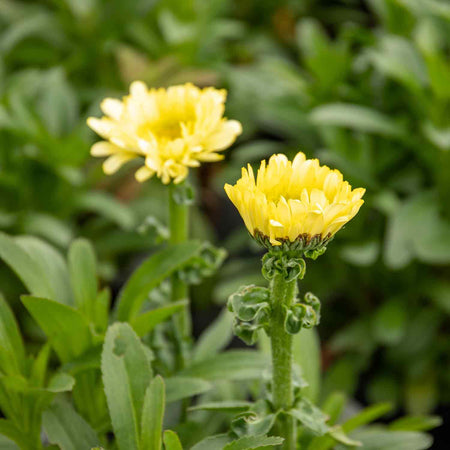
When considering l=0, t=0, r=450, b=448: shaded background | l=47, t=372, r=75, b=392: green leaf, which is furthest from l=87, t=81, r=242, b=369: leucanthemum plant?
l=0, t=0, r=450, b=448: shaded background

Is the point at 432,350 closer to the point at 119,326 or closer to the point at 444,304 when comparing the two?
the point at 444,304

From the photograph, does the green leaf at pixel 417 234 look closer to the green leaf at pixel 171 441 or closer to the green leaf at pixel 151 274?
the green leaf at pixel 151 274

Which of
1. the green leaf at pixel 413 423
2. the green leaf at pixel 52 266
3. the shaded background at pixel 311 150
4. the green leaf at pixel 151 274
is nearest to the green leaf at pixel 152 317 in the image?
the green leaf at pixel 151 274

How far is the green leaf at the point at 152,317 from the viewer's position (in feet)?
2.62

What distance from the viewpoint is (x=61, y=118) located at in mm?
1592

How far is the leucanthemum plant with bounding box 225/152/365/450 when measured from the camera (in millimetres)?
577

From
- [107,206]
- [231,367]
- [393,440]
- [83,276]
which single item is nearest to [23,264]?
[83,276]

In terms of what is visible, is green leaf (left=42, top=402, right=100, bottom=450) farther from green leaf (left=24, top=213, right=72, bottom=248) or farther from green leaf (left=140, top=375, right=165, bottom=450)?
green leaf (left=24, top=213, right=72, bottom=248)

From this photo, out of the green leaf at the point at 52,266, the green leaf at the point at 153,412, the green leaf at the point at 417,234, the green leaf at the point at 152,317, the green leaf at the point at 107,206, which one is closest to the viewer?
the green leaf at the point at 153,412

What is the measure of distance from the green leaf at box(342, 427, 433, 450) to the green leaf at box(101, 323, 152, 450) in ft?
1.04

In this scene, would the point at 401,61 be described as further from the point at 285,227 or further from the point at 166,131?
the point at 285,227

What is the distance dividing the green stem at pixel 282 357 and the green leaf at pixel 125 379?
14 centimetres

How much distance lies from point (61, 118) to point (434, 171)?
870 mm

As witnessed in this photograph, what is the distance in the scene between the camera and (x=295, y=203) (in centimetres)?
57
